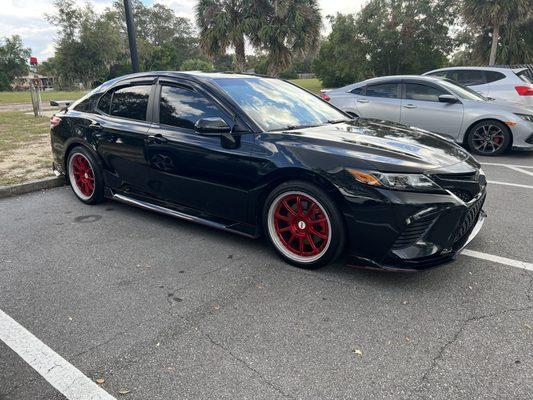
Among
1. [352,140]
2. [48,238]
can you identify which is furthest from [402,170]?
[48,238]

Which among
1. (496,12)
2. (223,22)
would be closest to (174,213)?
(223,22)

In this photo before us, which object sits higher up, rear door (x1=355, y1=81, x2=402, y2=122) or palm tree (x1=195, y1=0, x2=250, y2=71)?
palm tree (x1=195, y1=0, x2=250, y2=71)

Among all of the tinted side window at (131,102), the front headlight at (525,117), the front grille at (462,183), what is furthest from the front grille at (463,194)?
the front headlight at (525,117)

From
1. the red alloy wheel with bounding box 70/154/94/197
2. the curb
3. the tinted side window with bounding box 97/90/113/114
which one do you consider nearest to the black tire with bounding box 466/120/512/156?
the tinted side window with bounding box 97/90/113/114

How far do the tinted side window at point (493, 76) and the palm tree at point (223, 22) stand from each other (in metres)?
11.4

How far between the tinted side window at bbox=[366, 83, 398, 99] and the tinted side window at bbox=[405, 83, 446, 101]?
0.23 metres

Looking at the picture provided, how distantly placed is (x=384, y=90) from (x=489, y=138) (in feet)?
7.12

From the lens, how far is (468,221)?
9.82 feet

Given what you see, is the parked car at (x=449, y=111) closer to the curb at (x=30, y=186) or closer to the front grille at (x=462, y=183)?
the front grille at (x=462, y=183)

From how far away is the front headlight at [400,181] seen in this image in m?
2.77

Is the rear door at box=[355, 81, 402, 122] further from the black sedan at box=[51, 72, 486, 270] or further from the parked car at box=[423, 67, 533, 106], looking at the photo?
the black sedan at box=[51, 72, 486, 270]

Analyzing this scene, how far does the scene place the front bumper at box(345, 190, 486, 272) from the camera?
8.97ft

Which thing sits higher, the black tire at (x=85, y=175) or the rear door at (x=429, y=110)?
the rear door at (x=429, y=110)

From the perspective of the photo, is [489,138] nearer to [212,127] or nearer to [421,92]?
[421,92]
